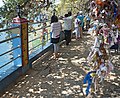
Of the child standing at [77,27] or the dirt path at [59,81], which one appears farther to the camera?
the child standing at [77,27]

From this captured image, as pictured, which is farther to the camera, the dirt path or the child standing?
the child standing

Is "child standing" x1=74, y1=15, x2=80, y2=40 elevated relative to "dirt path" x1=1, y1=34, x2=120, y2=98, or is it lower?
elevated

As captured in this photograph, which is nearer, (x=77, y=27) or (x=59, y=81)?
(x=59, y=81)

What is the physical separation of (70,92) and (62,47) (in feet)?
13.2

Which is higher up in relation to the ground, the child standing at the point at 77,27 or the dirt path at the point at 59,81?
the child standing at the point at 77,27

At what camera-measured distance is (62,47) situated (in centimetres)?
789

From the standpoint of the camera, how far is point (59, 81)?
4.50 metres

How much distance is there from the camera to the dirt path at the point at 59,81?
3.87 meters

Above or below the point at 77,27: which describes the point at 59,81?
below

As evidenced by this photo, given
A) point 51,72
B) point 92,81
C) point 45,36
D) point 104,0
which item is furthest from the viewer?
point 45,36

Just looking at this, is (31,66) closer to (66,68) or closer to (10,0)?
(66,68)

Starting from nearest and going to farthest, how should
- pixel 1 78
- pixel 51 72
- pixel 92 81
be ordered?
pixel 92 81 < pixel 1 78 < pixel 51 72

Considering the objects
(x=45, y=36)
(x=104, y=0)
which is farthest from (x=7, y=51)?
(x=45, y=36)

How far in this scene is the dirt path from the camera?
3.87 m
